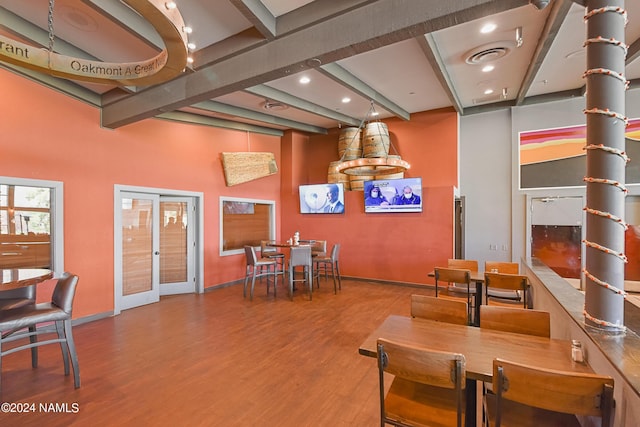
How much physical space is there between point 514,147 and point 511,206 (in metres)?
1.21

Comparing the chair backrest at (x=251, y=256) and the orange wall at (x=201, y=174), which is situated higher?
the orange wall at (x=201, y=174)

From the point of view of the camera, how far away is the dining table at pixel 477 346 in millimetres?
1589

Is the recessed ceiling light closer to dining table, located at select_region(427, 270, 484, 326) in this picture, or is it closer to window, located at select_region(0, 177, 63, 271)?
dining table, located at select_region(427, 270, 484, 326)

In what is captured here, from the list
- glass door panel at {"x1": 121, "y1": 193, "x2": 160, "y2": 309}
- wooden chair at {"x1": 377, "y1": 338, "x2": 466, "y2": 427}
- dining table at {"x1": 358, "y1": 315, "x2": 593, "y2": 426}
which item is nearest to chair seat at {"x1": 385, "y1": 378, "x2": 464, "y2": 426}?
wooden chair at {"x1": 377, "y1": 338, "x2": 466, "y2": 427}

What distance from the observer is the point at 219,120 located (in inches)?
253

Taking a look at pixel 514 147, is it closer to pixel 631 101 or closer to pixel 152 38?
pixel 631 101

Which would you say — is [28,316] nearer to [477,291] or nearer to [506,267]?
[477,291]

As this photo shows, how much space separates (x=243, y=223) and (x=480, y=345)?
19.9ft

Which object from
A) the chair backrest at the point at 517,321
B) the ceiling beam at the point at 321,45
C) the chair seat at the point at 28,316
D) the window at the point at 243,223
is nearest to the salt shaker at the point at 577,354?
the chair backrest at the point at 517,321

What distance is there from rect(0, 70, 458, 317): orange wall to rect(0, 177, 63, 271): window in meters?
0.13

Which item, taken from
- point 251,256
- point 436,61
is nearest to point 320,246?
point 251,256

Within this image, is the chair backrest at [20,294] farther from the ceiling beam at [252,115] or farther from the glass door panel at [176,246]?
the ceiling beam at [252,115]

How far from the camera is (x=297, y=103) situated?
5.79 metres

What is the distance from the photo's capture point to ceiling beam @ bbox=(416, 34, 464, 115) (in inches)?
142
